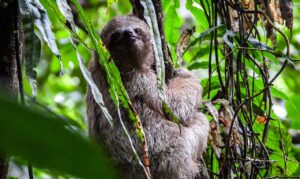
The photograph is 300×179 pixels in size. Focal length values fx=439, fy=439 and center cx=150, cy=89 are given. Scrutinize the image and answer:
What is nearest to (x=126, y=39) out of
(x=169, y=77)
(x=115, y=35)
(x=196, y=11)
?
(x=115, y=35)

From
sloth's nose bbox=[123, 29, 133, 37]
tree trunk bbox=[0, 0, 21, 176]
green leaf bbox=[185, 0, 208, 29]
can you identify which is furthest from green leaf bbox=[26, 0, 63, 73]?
sloth's nose bbox=[123, 29, 133, 37]

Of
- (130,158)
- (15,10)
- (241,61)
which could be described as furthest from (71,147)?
(130,158)

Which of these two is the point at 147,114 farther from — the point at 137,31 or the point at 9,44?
the point at 9,44

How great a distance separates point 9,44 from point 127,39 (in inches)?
103

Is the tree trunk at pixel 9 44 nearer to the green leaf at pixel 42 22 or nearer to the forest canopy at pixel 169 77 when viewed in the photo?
the forest canopy at pixel 169 77

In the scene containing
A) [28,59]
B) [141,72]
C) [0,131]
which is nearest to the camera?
[0,131]

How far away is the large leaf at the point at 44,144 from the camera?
33 centimetres

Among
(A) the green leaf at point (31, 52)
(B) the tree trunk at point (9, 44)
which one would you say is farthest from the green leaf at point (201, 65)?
(A) the green leaf at point (31, 52)

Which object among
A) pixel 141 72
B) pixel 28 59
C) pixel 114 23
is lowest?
pixel 28 59

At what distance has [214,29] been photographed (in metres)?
3.61

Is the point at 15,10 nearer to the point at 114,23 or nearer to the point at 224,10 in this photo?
the point at 224,10

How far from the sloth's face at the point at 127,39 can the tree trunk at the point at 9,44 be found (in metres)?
2.45

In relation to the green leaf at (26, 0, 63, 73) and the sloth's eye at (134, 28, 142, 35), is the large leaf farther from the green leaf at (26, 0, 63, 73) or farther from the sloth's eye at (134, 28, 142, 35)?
the sloth's eye at (134, 28, 142, 35)

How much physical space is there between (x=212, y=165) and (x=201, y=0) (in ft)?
4.93
